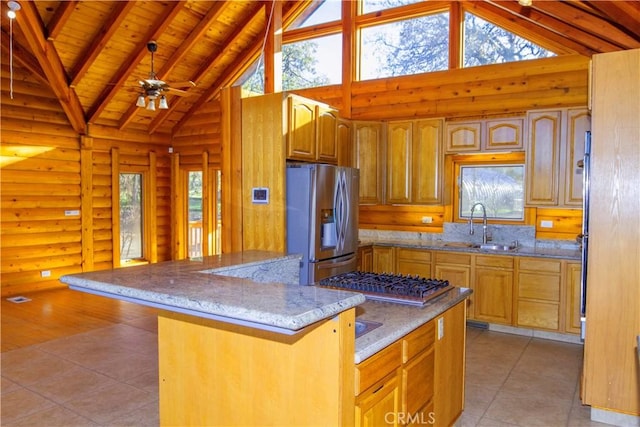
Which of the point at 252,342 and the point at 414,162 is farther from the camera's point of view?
the point at 414,162

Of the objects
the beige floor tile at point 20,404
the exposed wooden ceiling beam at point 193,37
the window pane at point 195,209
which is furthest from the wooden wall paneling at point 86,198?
the beige floor tile at point 20,404

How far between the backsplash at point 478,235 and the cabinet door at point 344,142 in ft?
3.70

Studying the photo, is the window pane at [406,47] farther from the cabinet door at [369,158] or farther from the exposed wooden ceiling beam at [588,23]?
the exposed wooden ceiling beam at [588,23]

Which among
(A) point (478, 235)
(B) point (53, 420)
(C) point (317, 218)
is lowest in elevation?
(B) point (53, 420)

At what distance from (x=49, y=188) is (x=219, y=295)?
6.36 metres

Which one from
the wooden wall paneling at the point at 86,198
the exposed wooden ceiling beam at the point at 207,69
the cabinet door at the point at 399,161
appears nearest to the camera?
the cabinet door at the point at 399,161

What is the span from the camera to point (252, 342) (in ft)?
5.51

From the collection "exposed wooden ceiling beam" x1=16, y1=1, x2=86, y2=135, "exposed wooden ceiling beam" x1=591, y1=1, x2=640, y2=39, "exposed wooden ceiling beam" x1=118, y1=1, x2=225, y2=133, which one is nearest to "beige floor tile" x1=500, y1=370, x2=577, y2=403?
"exposed wooden ceiling beam" x1=591, y1=1, x2=640, y2=39

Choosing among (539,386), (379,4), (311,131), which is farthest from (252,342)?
(379,4)

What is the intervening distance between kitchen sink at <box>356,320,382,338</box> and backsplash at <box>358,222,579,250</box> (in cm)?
368

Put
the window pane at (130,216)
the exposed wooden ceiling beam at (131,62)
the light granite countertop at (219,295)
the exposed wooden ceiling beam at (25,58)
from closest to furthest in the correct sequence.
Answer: the light granite countertop at (219,295), the exposed wooden ceiling beam at (131,62), the exposed wooden ceiling beam at (25,58), the window pane at (130,216)

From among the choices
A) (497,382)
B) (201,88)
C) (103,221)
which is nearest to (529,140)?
(497,382)

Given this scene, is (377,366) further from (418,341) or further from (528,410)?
(528,410)

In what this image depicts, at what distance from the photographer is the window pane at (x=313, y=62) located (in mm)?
6363
